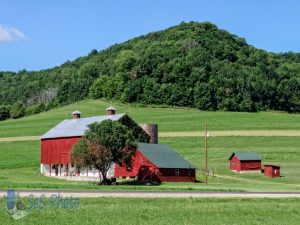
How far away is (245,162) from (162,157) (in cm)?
1490

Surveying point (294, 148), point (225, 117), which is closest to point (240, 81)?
point (225, 117)

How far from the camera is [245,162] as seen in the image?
7700 centimetres

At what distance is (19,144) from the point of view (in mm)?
103188

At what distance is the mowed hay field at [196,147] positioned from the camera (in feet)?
180

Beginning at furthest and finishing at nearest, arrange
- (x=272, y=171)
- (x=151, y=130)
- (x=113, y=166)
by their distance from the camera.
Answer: (x=151, y=130), (x=113, y=166), (x=272, y=171)

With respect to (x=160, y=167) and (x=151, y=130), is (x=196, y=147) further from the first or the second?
(x=160, y=167)

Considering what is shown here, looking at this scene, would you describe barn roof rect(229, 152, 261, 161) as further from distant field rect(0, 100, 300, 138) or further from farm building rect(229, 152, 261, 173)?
distant field rect(0, 100, 300, 138)

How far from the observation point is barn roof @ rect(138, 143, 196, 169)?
65438 millimetres

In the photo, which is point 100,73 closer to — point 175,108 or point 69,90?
point 69,90

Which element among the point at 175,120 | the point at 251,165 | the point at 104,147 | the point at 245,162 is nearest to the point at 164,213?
the point at 104,147

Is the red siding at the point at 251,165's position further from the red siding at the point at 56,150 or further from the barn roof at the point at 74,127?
the red siding at the point at 56,150

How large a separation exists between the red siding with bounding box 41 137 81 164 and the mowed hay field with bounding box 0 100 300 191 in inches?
88.4

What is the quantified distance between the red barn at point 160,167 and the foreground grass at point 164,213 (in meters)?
33.7

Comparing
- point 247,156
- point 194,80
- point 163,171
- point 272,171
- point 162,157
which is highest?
point 194,80
